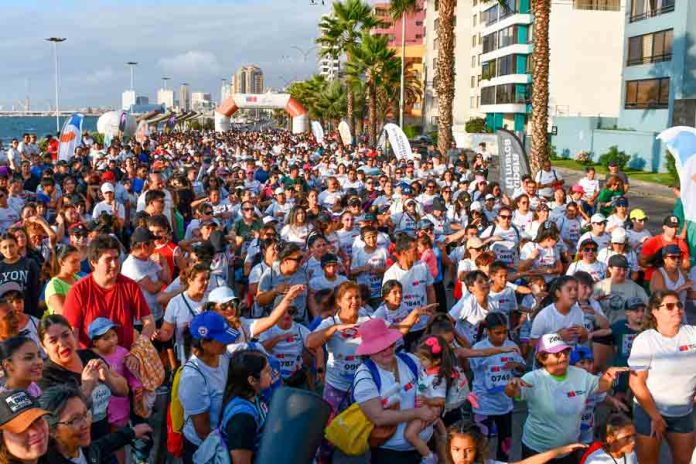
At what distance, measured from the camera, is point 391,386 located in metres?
4.14

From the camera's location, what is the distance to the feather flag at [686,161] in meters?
8.98

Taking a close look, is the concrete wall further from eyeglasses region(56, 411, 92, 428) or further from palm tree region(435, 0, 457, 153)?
eyeglasses region(56, 411, 92, 428)

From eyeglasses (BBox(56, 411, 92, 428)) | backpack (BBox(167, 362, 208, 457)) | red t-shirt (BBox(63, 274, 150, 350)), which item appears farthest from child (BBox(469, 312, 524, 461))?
eyeglasses (BBox(56, 411, 92, 428))

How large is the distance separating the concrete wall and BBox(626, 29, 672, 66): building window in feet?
14.1

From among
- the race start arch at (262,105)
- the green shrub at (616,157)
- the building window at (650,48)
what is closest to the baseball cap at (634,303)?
the green shrub at (616,157)

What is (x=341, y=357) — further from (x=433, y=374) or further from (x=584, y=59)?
(x=584, y=59)

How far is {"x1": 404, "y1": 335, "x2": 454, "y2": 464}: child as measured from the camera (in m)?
4.34

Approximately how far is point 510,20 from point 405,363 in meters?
54.9

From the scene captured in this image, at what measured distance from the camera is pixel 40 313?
6.95 metres

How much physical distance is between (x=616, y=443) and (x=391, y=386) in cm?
131

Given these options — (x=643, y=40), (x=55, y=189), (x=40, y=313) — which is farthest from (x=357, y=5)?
(x=40, y=313)

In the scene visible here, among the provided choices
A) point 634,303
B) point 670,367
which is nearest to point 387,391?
point 670,367

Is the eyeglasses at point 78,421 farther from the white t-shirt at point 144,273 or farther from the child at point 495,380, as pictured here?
the white t-shirt at point 144,273

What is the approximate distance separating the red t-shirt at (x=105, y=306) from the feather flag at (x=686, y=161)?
7146 millimetres
